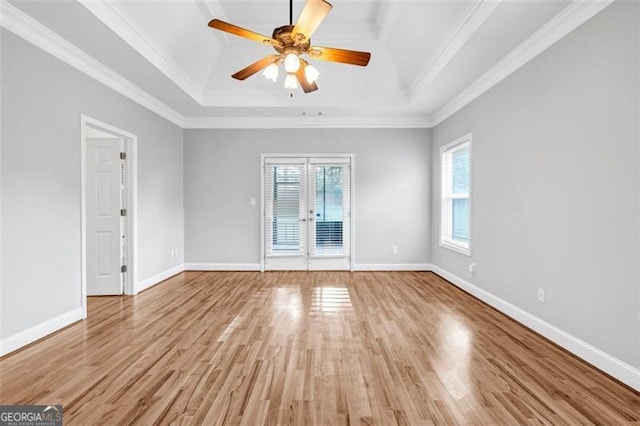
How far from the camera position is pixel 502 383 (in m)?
2.12

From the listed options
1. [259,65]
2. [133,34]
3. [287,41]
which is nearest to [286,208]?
[259,65]

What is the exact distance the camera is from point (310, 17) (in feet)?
7.49

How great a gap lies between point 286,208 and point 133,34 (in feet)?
11.2

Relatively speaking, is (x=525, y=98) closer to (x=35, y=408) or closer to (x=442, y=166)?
(x=442, y=166)

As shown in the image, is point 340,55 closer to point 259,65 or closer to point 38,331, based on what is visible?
point 259,65

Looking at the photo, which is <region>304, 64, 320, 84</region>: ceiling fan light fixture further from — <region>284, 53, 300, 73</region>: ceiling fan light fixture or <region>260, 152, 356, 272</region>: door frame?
<region>260, 152, 356, 272</region>: door frame

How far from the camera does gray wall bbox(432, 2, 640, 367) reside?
2.16 meters

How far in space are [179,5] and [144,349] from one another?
3503mm

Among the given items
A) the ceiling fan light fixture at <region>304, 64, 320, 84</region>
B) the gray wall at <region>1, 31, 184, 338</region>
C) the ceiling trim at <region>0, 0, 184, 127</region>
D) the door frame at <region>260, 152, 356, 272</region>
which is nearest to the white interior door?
the gray wall at <region>1, 31, 184, 338</region>

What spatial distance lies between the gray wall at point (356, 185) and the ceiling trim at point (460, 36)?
5.37ft

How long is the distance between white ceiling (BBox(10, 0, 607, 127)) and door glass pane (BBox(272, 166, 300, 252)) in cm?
99

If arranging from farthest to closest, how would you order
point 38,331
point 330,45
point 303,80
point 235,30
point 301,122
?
point 301,122 < point 330,45 < point 303,80 < point 38,331 < point 235,30

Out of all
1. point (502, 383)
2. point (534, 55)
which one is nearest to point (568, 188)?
point (534, 55)

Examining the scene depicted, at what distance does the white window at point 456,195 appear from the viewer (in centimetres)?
462
